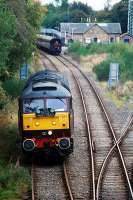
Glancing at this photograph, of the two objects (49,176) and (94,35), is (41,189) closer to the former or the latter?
Answer: (49,176)

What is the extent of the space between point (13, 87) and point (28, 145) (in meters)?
11.3

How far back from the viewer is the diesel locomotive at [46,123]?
59.1ft

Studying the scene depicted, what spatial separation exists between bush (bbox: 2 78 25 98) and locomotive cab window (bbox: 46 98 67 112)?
9.76 metres

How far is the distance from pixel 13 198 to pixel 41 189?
1.14 metres

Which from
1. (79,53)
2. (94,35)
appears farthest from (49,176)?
(94,35)

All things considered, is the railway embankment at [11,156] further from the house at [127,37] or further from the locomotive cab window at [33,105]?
the house at [127,37]

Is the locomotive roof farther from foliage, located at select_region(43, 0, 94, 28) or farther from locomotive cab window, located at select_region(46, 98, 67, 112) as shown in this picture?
foliage, located at select_region(43, 0, 94, 28)

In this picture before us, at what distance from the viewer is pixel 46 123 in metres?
18.0

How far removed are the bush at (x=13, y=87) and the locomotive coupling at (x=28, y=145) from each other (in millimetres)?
10274

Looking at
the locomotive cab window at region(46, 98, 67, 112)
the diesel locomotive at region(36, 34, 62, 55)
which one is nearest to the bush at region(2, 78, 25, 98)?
the locomotive cab window at region(46, 98, 67, 112)

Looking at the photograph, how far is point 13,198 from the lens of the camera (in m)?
15.0

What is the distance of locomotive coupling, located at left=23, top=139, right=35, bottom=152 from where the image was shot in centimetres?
1786

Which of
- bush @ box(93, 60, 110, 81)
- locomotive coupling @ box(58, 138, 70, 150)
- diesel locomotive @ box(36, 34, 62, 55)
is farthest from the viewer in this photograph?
diesel locomotive @ box(36, 34, 62, 55)

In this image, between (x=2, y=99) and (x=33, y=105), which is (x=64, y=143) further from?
(x=2, y=99)
